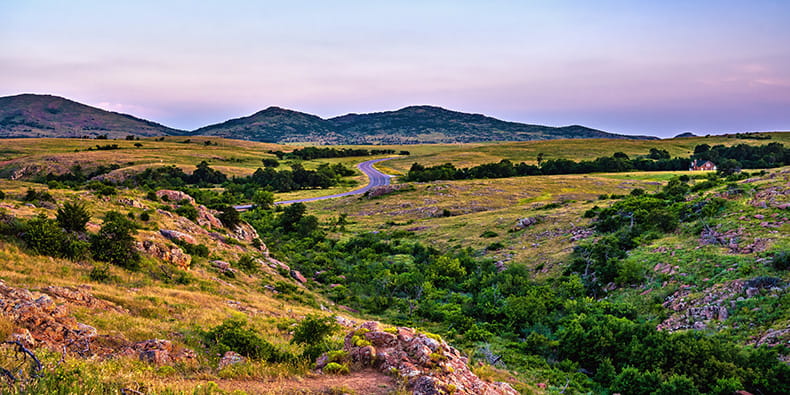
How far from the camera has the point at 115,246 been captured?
1753 cm

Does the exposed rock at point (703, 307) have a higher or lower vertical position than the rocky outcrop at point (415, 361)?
lower

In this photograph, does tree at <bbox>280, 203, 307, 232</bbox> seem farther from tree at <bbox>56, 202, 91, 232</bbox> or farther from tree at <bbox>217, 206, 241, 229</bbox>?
tree at <bbox>56, 202, 91, 232</bbox>

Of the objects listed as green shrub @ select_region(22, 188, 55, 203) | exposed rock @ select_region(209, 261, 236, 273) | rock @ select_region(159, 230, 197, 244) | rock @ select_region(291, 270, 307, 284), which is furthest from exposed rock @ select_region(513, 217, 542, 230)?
green shrub @ select_region(22, 188, 55, 203)

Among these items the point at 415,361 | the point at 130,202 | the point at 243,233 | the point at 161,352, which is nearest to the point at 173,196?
the point at 130,202

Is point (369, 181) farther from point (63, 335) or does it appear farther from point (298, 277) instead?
point (63, 335)

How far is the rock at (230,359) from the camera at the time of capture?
964cm

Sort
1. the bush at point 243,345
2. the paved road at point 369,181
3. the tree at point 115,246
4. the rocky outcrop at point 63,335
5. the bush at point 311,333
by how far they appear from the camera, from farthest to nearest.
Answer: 1. the paved road at point 369,181
2. the tree at point 115,246
3. the bush at point 311,333
4. the bush at point 243,345
5. the rocky outcrop at point 63,335

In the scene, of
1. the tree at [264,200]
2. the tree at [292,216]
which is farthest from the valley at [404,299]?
the tree at [264,200]

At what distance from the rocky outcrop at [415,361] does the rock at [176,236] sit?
17.1m

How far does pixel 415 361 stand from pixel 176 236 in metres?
19.9

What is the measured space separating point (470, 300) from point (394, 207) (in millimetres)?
37325

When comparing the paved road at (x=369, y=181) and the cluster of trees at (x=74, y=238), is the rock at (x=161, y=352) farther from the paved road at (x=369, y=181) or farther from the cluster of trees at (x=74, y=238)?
the paved road at (x=369, y=181)

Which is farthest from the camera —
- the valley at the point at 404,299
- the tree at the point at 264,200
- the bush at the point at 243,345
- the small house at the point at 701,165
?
the small house at the point at 701,165

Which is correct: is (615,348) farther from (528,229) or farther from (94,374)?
(528,229)
